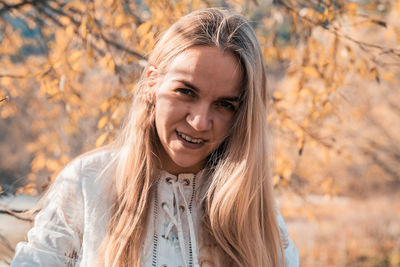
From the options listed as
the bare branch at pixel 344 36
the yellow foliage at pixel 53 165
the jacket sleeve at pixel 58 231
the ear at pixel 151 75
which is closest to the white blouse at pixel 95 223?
the jacket sleeve at pixel 58 231

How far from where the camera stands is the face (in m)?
1.30

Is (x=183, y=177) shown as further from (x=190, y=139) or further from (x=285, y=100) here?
(x=285, y=100)

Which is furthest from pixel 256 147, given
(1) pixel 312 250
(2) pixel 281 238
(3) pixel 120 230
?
(1) pixel 312 250

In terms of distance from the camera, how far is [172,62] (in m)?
1.37

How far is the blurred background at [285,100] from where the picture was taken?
2184 millimetres

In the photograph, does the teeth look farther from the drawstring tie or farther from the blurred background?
the blurred background

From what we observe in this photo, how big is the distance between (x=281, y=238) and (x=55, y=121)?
16.5 feet

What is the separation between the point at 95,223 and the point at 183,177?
1.08 ft

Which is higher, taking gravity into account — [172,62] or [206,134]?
[172,62]

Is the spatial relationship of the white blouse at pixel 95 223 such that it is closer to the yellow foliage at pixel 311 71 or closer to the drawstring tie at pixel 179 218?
the drawstring tie at pixel 179 218

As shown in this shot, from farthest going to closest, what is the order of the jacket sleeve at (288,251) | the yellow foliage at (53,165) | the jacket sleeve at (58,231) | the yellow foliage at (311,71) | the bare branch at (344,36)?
the yellow foliage at (53,165) < the yellow foliage at (311,71) < the bare branch at (344,36) < the jacket sleeve at (288,251) < the jacket sleeve at (58,231)

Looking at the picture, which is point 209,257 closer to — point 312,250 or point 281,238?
point 281,238

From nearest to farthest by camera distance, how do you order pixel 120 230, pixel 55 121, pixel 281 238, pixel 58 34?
1. pixel 120 230
2. pixel 281 238
3. pixel 58 34
4. pixel 55 121

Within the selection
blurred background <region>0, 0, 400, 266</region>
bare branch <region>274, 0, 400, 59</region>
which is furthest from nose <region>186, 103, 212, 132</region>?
bare branch <region>274, 0, 400, 59</region>
